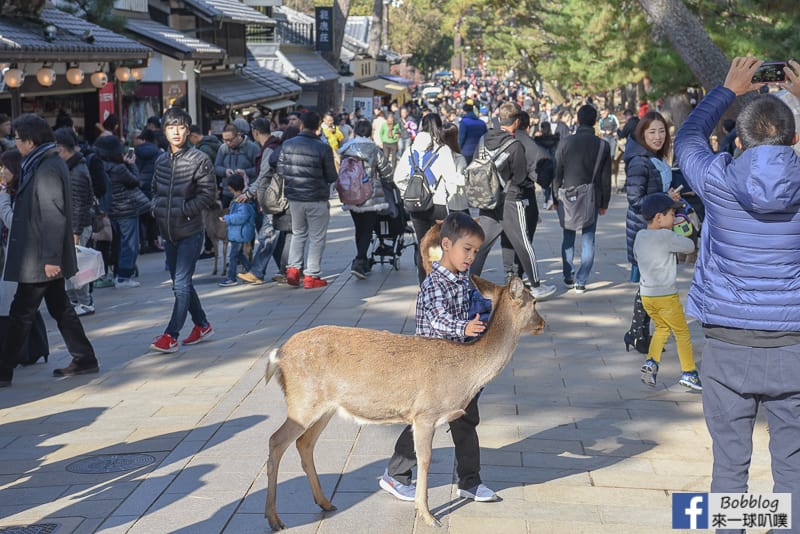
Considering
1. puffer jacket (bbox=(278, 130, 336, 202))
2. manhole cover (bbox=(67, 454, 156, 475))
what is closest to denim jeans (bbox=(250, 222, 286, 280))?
puffer jacket (bbox=(278, 130, 336, 202))

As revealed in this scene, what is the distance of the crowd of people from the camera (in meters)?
4.06

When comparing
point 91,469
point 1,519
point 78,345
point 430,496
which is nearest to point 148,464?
point 91,469

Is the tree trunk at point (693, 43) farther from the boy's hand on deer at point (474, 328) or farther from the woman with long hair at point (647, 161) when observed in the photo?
the boy's hand on deer at point (474, 328)

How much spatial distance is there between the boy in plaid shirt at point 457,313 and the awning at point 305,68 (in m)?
31.1

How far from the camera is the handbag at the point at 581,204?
10.9 meters

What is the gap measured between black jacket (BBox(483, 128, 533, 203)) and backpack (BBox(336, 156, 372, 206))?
76.5 inches

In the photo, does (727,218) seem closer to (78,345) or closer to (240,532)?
(240,532)

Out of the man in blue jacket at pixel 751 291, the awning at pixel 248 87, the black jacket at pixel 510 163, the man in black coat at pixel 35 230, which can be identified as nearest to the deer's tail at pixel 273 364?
the man in blue jacket at pixel 751 291

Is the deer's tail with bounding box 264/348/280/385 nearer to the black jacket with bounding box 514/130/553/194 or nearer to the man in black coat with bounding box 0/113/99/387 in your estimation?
the man in black coat with bounding box 0/113/99/387

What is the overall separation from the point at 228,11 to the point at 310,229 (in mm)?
18820

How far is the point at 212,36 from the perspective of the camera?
2908 centimetres

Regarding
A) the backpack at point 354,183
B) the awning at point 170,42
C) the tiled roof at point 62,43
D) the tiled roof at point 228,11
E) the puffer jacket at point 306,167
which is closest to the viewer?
the puffer jacket at point 306,167

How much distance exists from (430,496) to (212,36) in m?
25.4

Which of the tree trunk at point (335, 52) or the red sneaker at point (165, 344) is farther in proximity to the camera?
the tree trunk at point (335, 52)
